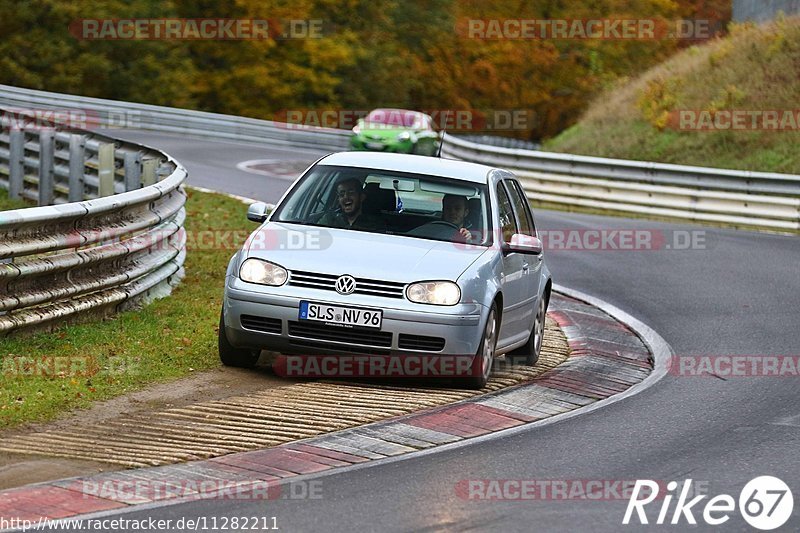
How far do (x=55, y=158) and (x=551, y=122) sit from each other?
55.7m

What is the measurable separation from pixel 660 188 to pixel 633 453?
18.5 m

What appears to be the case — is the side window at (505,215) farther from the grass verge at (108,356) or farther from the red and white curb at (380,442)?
the grass verge at (108,356)

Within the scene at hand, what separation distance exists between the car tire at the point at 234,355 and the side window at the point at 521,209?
2.61m

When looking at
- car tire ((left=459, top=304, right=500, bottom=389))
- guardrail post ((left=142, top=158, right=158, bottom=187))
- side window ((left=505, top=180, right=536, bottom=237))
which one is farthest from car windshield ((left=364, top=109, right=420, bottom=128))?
car tire ((left=459, top=304, right=500, bottom=389))

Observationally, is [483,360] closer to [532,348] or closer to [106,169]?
[532,348]

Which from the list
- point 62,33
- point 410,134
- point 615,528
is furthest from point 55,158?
point 62,33

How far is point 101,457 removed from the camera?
7.34m

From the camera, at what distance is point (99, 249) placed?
1132 cm

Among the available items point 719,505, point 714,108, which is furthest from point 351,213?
point 714,108

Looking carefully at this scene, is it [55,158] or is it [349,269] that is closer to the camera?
[349,269]

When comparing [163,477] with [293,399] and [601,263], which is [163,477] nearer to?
[293,399]

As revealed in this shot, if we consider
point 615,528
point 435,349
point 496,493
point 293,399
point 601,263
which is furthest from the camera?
point 601,263

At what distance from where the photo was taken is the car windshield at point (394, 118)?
3638 cm

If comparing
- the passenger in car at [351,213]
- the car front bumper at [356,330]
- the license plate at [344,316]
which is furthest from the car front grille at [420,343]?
the passenger in car at [351,213]
